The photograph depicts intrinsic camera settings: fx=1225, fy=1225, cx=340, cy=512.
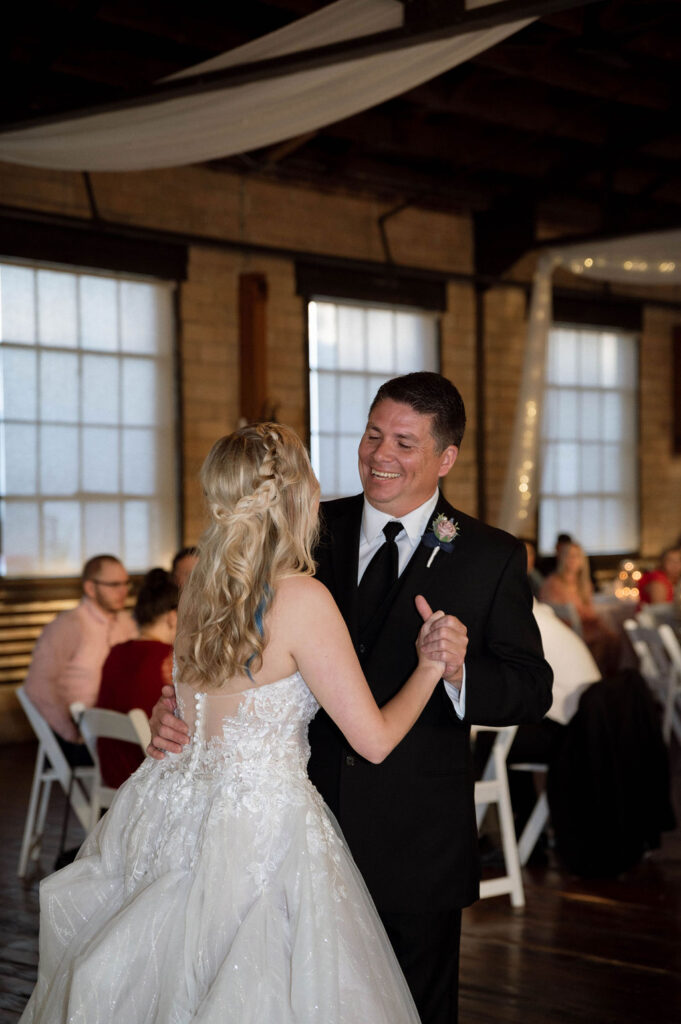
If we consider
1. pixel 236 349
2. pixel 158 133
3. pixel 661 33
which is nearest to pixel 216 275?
pixel 236 349

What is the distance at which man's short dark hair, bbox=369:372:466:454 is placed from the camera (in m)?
2.47

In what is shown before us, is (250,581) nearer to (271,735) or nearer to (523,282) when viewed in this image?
(271,735)

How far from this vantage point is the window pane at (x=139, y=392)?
9.01m

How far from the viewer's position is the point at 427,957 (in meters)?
2.36

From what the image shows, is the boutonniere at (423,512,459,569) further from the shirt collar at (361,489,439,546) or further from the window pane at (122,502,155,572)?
the window pane at (122,502,155,572)

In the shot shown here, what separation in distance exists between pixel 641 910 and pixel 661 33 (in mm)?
6182

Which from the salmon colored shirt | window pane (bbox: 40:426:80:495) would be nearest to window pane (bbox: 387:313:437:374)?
window pane (bbox: 40:426:80:495)

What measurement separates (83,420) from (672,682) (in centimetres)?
443

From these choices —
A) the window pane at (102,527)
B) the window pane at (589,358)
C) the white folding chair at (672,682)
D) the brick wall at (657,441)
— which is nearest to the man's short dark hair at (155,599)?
the white folding chair at (672,682)

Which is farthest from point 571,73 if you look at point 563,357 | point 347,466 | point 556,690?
point 556,690

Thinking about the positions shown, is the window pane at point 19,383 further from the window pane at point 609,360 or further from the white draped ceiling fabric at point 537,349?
the window pane at point 609,360

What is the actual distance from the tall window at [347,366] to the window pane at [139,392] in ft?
4.87

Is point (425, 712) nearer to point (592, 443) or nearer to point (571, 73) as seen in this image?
point (571, 73)

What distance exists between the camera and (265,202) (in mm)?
9781
